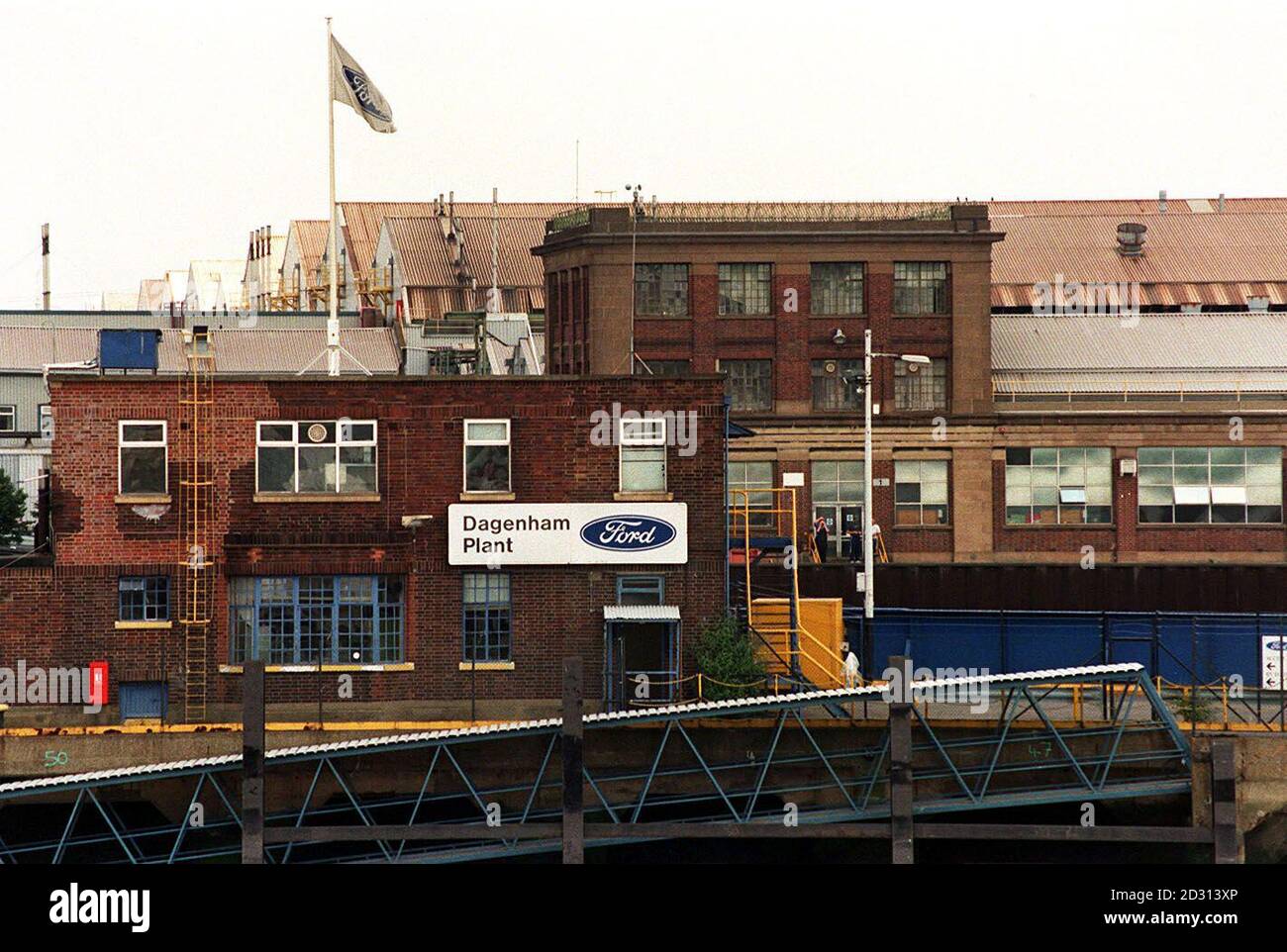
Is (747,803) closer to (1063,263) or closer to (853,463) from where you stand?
(853,463)

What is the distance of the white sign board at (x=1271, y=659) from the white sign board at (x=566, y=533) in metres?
12.9

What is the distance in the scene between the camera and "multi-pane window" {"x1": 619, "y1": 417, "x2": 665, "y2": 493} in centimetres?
4659

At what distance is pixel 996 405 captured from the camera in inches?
3140

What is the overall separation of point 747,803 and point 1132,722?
7.54 metres

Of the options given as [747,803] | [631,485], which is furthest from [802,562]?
[747,803]

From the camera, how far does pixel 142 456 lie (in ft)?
151

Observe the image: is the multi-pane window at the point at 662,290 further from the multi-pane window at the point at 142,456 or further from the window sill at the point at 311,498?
the multi-pane window at the point at 142,456

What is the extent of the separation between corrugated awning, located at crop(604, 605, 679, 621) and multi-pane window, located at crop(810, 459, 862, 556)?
3111cm

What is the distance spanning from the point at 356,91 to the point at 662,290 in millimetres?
25387

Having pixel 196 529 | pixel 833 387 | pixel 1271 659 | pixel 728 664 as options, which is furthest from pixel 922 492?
pixel 196 529

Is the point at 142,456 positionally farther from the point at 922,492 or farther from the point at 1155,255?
the point at 1155,255

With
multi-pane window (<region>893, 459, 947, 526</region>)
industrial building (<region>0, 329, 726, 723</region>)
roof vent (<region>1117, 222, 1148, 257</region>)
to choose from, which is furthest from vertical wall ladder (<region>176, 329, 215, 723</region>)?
A: roof vent (<region>1117, 222, 1148, 257</region>)

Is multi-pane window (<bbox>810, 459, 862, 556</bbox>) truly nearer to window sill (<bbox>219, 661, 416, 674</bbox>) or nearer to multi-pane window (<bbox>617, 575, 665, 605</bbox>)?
multi-pane window (<bbox>617, 575, 665, 605</bbox>)
